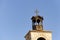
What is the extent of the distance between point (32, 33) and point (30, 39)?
30.5 inches

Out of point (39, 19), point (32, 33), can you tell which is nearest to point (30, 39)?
point (32, 33)

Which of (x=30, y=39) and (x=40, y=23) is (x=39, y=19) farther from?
(x=30, y=39)

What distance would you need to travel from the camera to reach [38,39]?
38344 millimetres

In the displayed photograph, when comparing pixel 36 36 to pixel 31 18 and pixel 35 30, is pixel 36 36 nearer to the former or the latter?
pixel 35 30

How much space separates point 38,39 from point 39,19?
2987 millimetres

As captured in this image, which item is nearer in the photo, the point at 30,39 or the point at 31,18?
the point at 30,39

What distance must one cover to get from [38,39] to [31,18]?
331cm

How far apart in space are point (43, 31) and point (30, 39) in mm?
1889

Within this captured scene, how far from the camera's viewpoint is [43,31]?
38.1 meters

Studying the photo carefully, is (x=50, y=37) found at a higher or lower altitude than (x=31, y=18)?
lower

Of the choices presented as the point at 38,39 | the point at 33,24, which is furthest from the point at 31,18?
the point at 38,39

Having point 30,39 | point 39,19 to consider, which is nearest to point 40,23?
point 39,19

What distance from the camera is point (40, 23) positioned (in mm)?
39812

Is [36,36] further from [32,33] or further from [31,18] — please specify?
[31,18]
